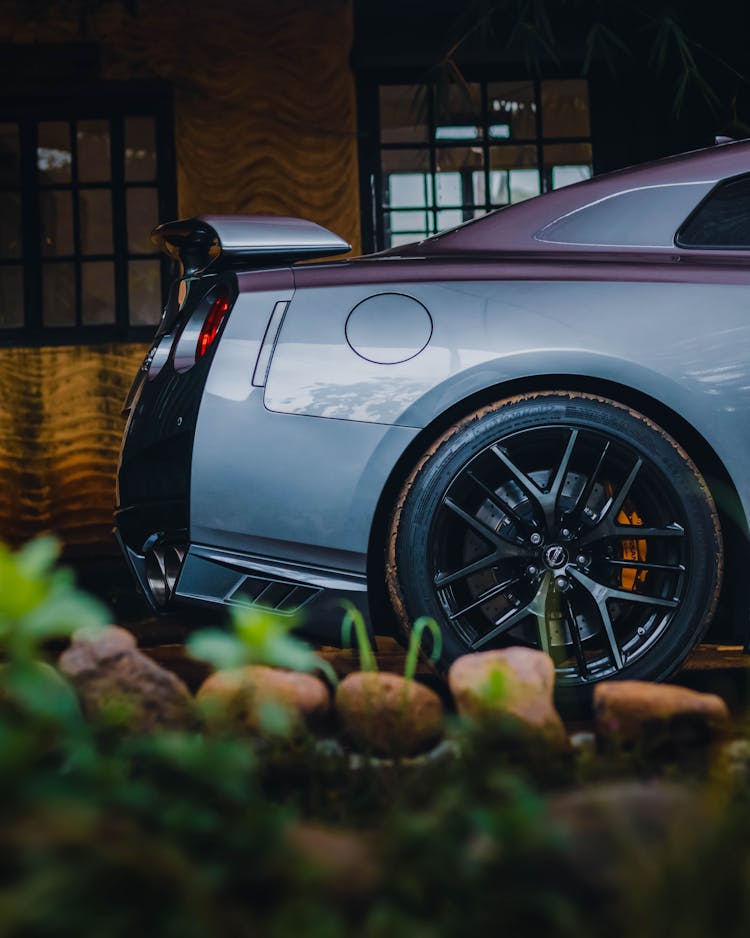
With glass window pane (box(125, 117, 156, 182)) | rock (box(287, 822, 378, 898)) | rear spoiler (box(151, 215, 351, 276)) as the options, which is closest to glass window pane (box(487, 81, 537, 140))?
glass window pane (box(125, 117, 156, 182))

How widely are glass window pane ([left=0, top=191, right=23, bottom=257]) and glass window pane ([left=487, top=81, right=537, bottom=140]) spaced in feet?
10.8

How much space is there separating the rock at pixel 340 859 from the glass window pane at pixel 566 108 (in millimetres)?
6742

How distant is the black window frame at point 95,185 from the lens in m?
6.80

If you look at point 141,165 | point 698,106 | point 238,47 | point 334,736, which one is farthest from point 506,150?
point 334,736

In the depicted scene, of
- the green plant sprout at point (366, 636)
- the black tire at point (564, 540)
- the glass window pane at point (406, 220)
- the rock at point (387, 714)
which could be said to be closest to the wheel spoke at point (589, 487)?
the black tire at point (564, 540)

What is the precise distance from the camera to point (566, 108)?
7059 millimetres

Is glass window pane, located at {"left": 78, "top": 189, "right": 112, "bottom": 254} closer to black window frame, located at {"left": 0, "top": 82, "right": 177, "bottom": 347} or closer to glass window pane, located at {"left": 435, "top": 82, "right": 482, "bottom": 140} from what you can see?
black window frame, located at {"left": 0, "top": 82, "right": 177, "bottom": 347}

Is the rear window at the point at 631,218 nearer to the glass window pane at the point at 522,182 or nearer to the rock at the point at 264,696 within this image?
the rock at the point at 264,696

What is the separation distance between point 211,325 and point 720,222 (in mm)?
1298

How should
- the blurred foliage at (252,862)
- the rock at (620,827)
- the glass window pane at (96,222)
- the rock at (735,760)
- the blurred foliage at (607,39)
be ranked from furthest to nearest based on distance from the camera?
the glass window pane at (96,222), the blurred foliage at (607,39), the rock at (735,760), the rock at (620,827), the blurred foliage at (252,862)

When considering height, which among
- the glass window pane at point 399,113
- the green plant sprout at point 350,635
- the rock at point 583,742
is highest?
the glass window pane at point 399,113

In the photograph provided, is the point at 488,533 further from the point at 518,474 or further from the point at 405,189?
the point at 405,189

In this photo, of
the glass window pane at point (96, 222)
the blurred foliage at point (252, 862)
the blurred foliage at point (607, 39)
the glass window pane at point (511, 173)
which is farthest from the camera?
the glass window pane at point (511, 173)

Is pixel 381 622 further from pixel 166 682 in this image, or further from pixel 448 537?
pixel 166 682
